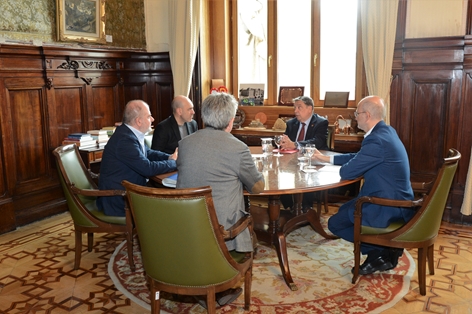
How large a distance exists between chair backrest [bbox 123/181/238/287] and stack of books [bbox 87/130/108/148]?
3018mm

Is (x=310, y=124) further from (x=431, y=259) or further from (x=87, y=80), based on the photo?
(x=87, y=80)

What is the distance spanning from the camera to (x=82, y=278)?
3596 millimetres

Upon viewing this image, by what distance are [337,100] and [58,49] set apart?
3293 mm

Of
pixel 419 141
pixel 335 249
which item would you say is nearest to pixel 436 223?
pixel 335 249

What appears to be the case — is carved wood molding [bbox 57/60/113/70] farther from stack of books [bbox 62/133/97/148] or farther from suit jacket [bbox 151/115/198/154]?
suit jacket [bbox 151/115/198/154]

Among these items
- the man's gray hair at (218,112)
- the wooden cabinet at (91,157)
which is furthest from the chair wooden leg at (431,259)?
the wooden cabinet at (91,157)

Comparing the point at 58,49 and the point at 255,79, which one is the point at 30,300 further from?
the point at 255,79

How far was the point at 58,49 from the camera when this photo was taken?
5.03m

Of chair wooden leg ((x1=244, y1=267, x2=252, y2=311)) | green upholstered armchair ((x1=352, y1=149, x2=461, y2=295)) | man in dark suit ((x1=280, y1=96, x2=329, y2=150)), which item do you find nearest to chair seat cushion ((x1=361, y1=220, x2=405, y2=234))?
green upholstered armchair ((x1=352, y1=149, x2=461, y2=295))

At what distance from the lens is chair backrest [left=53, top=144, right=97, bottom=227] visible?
3.55 meters

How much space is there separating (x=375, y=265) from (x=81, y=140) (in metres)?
3.32

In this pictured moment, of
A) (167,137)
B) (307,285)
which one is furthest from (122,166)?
(307,285)

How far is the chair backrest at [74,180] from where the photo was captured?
11.6 feet

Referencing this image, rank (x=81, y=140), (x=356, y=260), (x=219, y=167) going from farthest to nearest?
1. (x=81, y=140)
2. (x=356, y=260)
3. (x=219, y=167)
